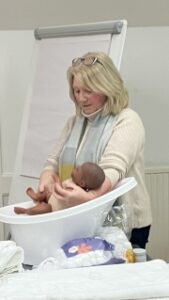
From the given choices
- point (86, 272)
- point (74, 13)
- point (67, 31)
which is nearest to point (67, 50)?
point (67, 31)

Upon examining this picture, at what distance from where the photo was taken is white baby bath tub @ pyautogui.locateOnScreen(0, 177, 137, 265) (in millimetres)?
1209

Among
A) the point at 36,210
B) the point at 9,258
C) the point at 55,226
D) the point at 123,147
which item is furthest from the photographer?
the point at 123,147

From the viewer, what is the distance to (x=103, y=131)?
152 centimetres

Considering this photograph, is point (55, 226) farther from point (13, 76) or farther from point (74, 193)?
point (13, 76)

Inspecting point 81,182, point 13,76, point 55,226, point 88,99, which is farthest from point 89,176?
point 13,76

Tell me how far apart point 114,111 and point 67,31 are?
26.9 inches

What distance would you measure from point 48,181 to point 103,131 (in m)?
0.21

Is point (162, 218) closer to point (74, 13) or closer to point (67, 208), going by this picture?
point (74, 13)

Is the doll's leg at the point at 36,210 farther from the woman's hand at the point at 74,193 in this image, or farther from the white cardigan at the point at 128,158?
the white cardigan at the point at 128,158

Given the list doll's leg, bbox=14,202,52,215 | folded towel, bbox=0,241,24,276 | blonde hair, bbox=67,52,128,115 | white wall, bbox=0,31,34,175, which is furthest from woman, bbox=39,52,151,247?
white wall, bbox=0,31,34,175

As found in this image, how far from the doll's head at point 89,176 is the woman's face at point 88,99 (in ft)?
0.94

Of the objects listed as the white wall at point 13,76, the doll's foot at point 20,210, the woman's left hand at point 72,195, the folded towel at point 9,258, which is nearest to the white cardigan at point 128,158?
the woman's left hand at point 72,195

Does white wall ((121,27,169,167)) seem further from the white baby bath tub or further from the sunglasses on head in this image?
the white baby bath tub

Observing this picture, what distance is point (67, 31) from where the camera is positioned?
6.91 ft
